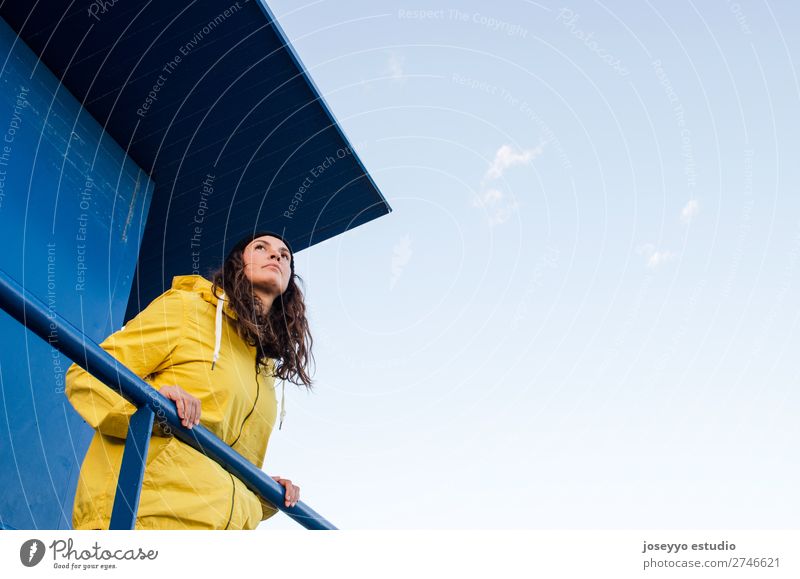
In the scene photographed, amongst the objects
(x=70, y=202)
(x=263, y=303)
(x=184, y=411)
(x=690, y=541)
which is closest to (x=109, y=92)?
(x=70, y=202)

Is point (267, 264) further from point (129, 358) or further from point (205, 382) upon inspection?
point (129, 358)

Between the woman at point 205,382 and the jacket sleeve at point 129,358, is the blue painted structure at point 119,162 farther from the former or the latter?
the jacket sleeve at point 129,358

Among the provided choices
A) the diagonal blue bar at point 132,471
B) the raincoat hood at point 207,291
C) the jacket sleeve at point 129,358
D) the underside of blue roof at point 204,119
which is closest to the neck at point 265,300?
the raincoat hood at point 207,291

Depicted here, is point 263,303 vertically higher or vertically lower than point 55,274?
lower

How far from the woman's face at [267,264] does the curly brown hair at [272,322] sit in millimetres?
45

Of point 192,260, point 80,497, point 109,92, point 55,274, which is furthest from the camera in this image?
point 192,260

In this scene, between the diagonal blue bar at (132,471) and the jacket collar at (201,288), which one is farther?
the jacket collar at (201,288)

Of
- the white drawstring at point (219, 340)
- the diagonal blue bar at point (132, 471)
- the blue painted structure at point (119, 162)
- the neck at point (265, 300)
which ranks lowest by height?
the diagonal blue bar at point (132, 471)

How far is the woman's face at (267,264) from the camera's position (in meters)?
3.91

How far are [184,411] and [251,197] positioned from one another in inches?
180

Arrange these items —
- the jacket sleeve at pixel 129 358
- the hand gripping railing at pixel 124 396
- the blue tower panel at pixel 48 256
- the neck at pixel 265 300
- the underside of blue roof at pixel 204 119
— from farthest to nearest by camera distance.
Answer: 1. the underside of blue roof at pixel 204 119
2. the blue tower panel at pixel 48 256
3. the neck at pixel 265 300
4. the jacket sleeve at pixel 129 358
5. the hand gripping railing at pixel 124 396

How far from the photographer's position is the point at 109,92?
19.8 feet

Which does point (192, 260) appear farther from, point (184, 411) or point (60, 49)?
point (184, 411)

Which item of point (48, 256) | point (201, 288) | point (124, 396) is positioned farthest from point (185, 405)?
point (48, 256)
